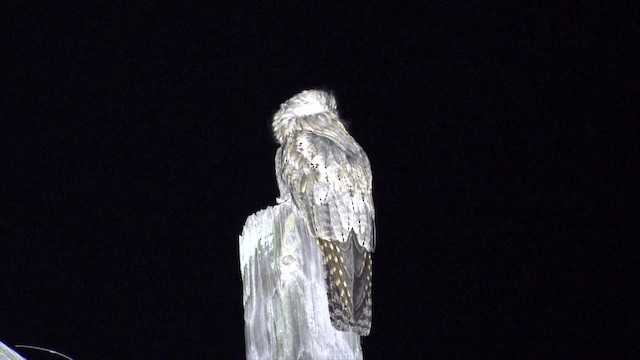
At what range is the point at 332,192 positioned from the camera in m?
2.65

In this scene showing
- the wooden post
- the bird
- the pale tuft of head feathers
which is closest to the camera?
the wooden post

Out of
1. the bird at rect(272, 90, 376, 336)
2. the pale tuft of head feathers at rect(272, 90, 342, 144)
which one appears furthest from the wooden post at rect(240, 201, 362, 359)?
the pale tuft of head feathers at rect(272, 90, 342, 144)

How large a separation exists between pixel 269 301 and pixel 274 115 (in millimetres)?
1864

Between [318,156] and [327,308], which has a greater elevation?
[318,156]

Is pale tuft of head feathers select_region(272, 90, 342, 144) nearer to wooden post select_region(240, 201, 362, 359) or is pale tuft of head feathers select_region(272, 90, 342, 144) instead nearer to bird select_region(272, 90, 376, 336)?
bird select_region(272, 90, 376, 336)

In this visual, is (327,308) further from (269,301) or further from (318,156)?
(318,156)

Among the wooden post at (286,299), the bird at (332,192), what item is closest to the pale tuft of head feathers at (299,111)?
the bird at (332,192)

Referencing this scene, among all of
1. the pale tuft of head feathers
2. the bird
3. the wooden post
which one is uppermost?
the pale tuft of head feathers

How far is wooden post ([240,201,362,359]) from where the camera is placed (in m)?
1.62

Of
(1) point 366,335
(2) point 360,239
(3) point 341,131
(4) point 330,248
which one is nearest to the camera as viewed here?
(1) point 366,335

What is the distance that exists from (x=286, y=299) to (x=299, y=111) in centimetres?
176

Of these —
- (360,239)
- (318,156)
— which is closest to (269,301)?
(360,239)

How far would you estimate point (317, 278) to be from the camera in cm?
174

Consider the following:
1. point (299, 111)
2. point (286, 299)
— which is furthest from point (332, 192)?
point (286, 299)
